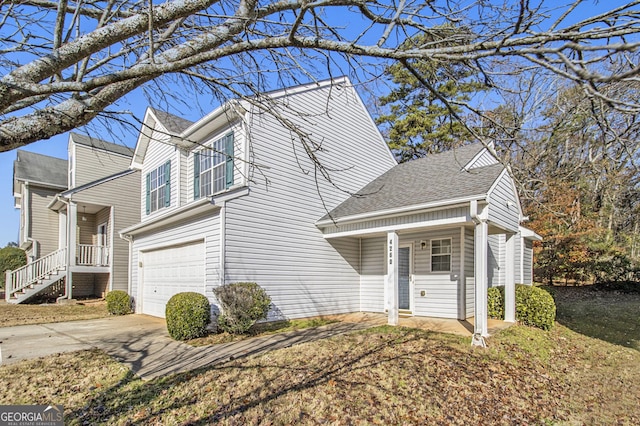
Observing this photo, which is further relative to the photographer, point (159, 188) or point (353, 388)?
point (159, 188)

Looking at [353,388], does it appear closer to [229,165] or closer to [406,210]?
[406,210]

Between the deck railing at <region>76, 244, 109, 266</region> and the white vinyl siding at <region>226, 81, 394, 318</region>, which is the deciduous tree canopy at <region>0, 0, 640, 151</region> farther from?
the deck railing at <region>76, 244, 109, 266</region>

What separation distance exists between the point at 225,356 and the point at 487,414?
13.4 ft

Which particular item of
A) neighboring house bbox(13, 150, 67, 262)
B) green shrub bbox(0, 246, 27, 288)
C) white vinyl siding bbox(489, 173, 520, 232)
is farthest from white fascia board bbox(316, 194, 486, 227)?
green shrub bbox(0, 246, 27, 288)

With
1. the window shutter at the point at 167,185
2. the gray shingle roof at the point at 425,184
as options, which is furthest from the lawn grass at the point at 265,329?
the window shutter at the point at 167,185

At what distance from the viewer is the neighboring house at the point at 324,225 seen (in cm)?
887

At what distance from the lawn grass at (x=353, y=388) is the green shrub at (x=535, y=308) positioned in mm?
2107

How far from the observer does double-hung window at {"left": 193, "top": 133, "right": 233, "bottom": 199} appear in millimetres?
10268

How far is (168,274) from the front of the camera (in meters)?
11.2

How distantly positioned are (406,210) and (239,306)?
4.40 metres

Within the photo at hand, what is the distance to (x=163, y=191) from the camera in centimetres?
1333

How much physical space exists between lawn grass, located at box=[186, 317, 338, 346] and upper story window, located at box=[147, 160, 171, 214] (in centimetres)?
614

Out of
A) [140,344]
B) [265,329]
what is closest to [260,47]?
[140,344]

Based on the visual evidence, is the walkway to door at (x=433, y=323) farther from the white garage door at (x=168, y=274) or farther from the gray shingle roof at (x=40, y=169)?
the gray shingle roof at (x=40, y=169)
